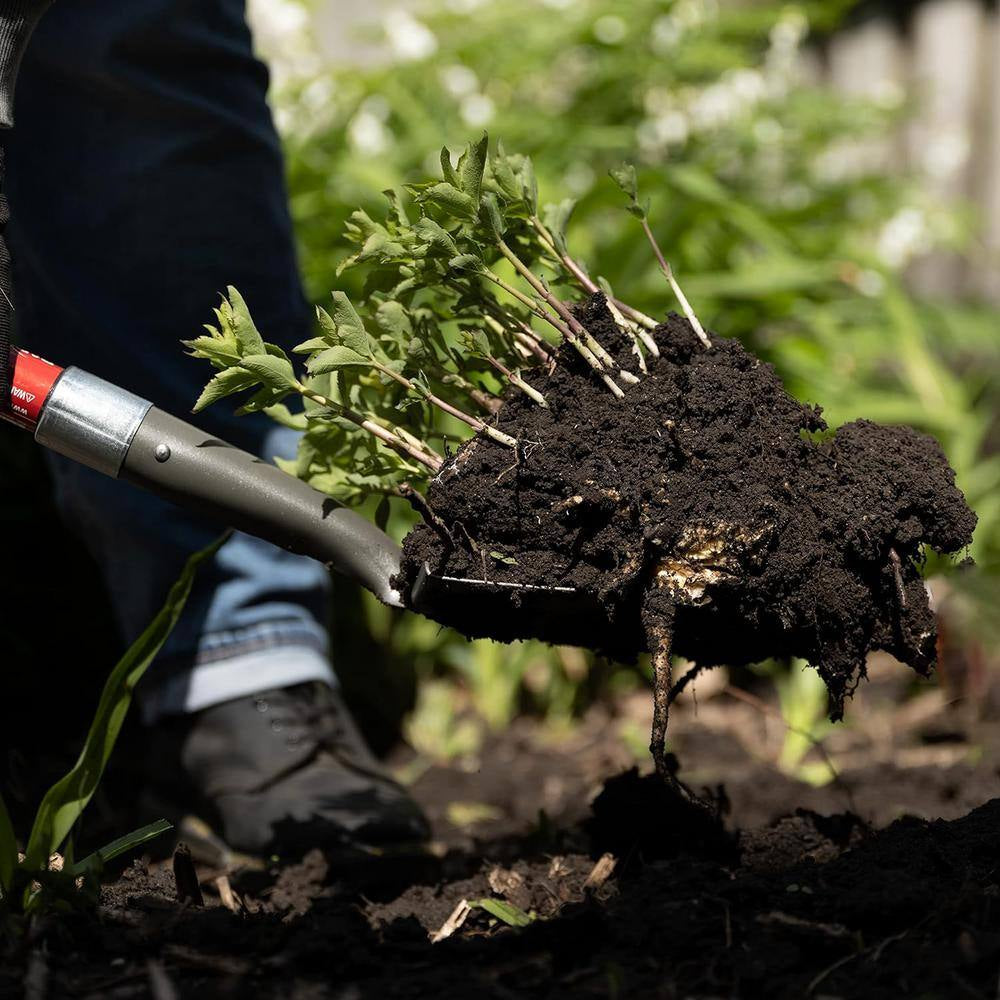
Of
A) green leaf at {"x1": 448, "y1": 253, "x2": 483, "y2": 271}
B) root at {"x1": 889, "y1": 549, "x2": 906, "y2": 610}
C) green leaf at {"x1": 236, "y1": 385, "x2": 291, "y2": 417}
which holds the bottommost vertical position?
root at {"x1": 889, "y1": 549, "x2": 906, "y2": 610}

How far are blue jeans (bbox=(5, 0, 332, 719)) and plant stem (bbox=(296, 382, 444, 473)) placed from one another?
0.59 m

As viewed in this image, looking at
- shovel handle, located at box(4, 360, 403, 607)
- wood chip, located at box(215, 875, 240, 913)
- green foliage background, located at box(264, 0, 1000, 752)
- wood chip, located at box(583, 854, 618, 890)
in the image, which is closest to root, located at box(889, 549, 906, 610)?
wood chip, located at box(583, 854, 618, 890)

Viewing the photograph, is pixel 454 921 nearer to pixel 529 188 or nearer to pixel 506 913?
pixel 506 913

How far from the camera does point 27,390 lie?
1.36 meters

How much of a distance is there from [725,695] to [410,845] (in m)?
1.28

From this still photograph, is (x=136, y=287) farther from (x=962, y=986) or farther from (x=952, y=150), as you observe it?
(x=952, y=150)

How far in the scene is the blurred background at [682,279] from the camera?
245cm

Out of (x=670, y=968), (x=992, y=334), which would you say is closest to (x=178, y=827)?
(x=670, y=968)

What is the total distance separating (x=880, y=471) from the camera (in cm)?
138

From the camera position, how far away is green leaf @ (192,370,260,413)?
1.33 metres

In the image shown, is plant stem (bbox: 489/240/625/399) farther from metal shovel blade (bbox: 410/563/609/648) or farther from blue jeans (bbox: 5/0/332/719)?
blue jeans (bbox: 5/0/332/719)

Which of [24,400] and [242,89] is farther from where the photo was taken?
[242,89]

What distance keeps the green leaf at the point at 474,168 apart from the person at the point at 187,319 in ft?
2.29

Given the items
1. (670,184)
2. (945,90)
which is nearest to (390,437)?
(670,184)
